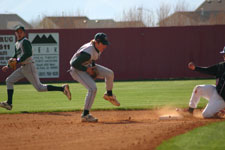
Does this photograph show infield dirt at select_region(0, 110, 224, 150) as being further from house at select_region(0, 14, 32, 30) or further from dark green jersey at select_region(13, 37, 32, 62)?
house at select_region(0, 14, 32, 30)

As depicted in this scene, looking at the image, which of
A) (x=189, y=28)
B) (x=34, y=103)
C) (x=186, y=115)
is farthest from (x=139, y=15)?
(x=186, y=115)

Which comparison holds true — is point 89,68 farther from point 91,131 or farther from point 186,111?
point 186,111

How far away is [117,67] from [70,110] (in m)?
12.8

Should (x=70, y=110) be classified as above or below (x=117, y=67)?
above

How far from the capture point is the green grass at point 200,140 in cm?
621

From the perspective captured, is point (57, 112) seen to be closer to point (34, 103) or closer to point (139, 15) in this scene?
point (34, 103)

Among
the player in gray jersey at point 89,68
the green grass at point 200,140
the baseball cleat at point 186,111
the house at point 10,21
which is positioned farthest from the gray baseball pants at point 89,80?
the house at point 10,21

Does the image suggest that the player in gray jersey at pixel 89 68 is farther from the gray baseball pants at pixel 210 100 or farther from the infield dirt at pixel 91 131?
the gray baseball pants at pixel 210 100

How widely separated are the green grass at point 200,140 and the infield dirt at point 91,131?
21 centimetres

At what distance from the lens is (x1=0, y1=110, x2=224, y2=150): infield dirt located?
657cm

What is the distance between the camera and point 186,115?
9.65m

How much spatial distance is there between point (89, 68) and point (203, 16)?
49543mm

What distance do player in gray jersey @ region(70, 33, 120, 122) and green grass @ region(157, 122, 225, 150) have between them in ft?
7.38

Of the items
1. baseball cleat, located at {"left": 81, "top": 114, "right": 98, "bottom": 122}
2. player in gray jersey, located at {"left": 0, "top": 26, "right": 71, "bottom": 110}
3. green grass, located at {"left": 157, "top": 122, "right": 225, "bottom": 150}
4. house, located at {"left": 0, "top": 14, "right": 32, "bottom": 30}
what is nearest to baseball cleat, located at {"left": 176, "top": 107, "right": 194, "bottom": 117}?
green grass, located at {"left": 157, "top": 122, "right": 225, "bottom": 150}
